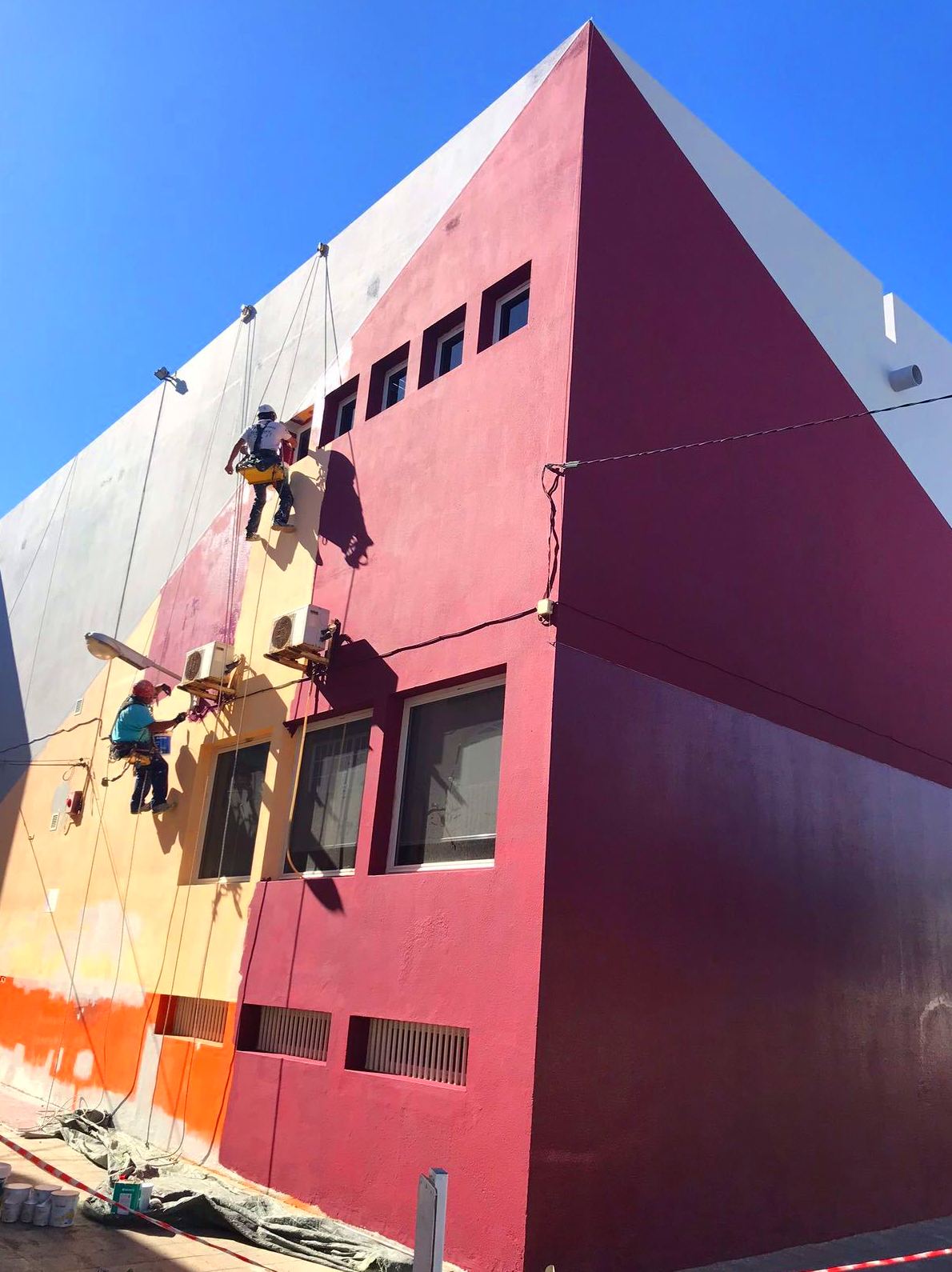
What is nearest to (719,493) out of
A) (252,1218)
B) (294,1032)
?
(294,1032)

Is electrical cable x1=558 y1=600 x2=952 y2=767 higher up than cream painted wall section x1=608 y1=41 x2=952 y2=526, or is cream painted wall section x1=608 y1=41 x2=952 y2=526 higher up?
cream painted wall section x1=608 y1=41 x2=952 y2=526

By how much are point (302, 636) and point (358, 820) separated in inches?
68.0

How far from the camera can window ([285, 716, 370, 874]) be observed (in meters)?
8.33

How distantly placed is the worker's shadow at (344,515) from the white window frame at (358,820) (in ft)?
4.68

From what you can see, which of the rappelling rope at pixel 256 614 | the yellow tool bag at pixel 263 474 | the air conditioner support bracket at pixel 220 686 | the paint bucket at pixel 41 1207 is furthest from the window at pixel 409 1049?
Result: the yellow tool bag at pixel 263 474

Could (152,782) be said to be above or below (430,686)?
below

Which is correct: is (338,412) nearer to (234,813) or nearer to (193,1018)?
(234,813)

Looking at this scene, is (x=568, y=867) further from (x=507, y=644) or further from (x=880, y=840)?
(x=880, y=840)

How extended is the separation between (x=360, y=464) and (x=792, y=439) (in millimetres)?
4418

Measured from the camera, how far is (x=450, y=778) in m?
7.60

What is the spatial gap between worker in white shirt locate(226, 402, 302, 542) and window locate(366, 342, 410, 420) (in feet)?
3.81

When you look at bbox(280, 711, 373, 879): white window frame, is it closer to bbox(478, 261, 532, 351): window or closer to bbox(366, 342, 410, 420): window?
bbox(366, 342, 410, 420): window

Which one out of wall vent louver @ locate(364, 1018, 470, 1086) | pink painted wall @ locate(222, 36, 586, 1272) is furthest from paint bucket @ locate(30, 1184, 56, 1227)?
wall vent louver @ locate(364, 1018, 470, 1086)

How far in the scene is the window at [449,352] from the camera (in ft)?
31.0
